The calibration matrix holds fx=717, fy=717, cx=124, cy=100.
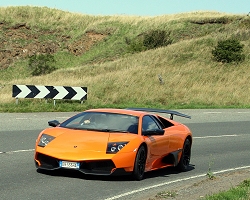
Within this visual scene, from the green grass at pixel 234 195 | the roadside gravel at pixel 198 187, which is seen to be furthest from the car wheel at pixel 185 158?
the green grass at pixel 234 195

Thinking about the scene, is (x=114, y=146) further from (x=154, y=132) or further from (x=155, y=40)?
(x=155, y=40)

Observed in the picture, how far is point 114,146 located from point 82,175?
0.80 meters

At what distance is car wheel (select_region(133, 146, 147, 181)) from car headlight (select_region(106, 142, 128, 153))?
0.29 meters

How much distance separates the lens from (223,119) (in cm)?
2688

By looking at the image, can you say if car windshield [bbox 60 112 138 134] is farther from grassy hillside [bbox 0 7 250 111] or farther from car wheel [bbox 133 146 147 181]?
grassy hillside [bbox 0 7 250 111]

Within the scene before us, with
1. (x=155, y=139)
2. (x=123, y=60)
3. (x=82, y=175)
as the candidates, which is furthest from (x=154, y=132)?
(x=123, y=60)

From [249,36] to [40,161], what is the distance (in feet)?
165

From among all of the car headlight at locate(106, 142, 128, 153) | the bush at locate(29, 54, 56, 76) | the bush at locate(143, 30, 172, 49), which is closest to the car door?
the car headlight at locate(106, 142, 128, 153)

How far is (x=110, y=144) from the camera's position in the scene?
1058 centimetres

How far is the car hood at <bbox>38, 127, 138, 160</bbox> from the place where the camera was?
10.4 metres

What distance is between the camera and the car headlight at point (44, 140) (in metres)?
10.8

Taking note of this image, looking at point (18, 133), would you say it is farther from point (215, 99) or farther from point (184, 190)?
point (215, 99)

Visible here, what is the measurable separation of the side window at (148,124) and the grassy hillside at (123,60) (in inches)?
599

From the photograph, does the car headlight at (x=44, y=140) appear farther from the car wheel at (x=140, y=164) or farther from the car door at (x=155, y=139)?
the car door at (x=155, y=139)
